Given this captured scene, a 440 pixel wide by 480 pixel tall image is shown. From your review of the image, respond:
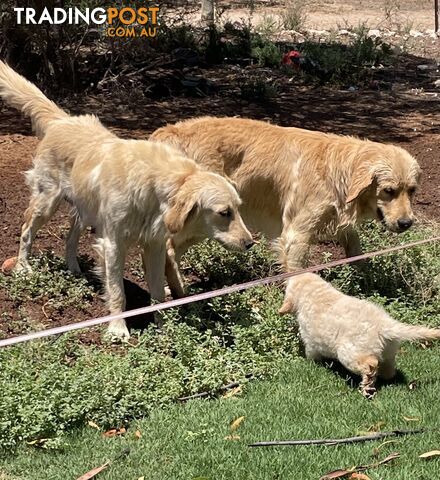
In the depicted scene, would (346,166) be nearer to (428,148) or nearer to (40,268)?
(40,268)

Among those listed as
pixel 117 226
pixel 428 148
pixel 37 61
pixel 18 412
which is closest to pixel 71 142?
pixel 117 226

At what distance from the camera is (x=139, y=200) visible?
6.95 metres

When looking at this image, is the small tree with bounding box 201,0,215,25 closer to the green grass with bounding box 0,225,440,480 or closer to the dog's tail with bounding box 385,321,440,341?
the green grass with bounding box 0,225,440,480

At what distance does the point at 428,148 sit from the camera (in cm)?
1170

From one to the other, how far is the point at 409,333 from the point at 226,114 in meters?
7.93

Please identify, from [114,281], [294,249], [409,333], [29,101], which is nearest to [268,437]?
[409,333]

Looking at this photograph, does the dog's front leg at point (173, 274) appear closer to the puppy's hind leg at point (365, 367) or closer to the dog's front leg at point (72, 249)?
the dog's front leg at point (72, 249)

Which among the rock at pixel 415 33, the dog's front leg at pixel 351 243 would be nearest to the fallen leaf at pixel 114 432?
the dog's front leg at pixel 351 243

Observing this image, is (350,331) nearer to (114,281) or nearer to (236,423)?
(236,423)

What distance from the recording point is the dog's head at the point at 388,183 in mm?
7398

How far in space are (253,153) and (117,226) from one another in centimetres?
165

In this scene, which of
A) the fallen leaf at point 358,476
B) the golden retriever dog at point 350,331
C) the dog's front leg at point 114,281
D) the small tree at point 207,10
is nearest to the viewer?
the fallen leaf at point 358,476

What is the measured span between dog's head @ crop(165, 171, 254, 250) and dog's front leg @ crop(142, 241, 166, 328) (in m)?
0.41

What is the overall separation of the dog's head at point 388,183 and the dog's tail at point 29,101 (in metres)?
2.87
